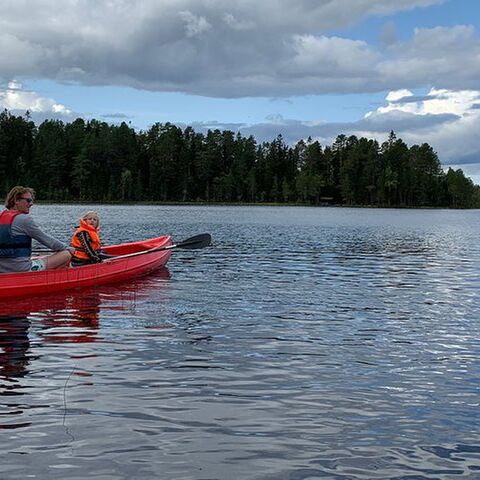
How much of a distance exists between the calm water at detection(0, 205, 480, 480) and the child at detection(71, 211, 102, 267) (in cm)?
163

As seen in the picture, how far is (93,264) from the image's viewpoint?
71.2 ft

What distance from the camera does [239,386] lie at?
1062 centimetres

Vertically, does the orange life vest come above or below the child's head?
below

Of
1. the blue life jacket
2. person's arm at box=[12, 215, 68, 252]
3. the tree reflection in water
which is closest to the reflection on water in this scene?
the tree reflection in water

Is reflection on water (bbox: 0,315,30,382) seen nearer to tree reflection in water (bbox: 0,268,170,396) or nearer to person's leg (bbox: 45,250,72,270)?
tree reflection in water (bbox: 0,268,170,396)

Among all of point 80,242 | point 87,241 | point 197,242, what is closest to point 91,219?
point 87,241

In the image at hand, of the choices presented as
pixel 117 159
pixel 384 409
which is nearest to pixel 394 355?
pixel 384 409

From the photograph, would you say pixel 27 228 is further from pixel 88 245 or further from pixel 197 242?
pixel 197 242

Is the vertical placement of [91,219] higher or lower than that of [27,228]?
higher

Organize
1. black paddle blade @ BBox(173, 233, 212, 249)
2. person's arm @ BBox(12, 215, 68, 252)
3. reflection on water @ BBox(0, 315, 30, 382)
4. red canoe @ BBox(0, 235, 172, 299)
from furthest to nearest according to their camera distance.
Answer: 1. black paddle blade @ BBox(173, 233, 212, 249)
2. red canoe @ BBox(0, 235, 172, 299)
3. person's arm @ BBox(12, 215, 68, 252)
4. reflection on water @ BBox(0, 315, 30, 382)

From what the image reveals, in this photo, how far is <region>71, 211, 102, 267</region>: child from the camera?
21.6 metres

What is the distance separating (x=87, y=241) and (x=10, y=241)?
3.97 meters

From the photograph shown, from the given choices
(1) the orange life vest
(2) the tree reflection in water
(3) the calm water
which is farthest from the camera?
(1) the orange life vest

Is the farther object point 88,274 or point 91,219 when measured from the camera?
point 91,219
